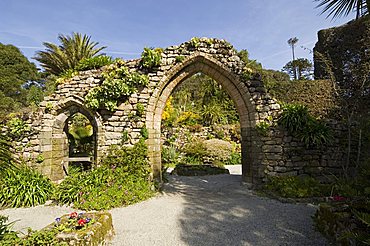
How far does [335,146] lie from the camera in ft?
20.3

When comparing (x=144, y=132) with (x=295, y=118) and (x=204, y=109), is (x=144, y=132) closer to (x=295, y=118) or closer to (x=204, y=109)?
(x=295, y=118)

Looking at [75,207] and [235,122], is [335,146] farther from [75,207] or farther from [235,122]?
[235,122]

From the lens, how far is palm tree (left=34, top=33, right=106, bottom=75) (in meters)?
11.3

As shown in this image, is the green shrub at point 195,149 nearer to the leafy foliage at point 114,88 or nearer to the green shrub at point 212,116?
the green shrub at point 212,116

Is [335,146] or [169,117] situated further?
[169,117]

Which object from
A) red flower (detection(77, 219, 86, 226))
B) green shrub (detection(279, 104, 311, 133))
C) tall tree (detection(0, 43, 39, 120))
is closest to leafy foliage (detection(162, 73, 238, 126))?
green shrub (detection(279, 104, 311, 133))

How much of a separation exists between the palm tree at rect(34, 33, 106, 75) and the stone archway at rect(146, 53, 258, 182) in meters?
7.10

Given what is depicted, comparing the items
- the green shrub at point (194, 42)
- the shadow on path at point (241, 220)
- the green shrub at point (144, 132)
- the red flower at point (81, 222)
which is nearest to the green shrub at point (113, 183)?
the green shrub at point (144, 132)

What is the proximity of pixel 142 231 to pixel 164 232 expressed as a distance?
40 cm

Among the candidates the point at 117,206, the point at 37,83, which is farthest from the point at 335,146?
the point at 37,83

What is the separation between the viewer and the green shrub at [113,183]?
526 cm

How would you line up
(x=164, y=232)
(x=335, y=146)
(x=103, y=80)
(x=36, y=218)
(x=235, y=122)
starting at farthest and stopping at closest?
(x=235, y=122) → (x=103, y=80) → (x=335, y=146) → (x=36, y=218) → (x=164, y=232)

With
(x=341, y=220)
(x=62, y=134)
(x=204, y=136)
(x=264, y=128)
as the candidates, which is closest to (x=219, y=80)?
(x=264, y=128)

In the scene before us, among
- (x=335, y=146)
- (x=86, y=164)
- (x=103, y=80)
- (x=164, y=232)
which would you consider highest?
(x=103, y=80)
